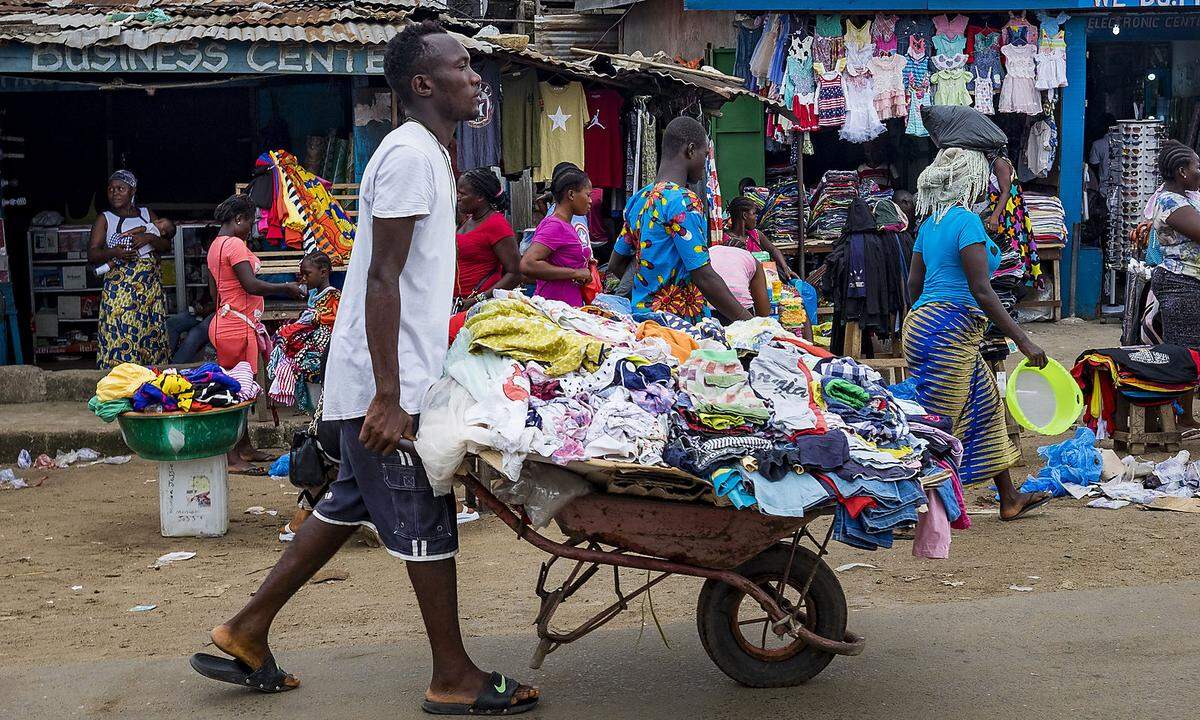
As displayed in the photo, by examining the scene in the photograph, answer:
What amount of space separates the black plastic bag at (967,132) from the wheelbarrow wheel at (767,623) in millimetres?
3104

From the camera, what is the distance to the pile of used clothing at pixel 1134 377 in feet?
26.2

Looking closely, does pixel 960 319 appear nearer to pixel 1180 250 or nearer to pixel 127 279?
pixel 1180 250

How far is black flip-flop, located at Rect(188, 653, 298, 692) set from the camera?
13.8 feet

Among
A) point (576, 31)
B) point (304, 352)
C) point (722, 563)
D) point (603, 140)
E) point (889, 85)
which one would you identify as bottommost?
point (722, 563)

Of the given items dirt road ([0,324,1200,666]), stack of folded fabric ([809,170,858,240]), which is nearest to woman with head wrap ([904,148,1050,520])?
dirt road ([0,324,1200,666])

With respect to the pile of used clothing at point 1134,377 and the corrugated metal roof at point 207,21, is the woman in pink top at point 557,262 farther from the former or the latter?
the corrugated metal roof at point 207,21

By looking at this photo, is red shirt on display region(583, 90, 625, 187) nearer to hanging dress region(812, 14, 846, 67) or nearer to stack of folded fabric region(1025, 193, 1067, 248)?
hanging dress region(812, 14, 846, 67)

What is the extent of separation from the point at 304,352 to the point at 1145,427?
526 cm

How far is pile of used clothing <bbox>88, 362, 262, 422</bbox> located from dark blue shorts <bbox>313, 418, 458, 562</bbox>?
2.87 m

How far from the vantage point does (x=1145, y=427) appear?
27.0 feet

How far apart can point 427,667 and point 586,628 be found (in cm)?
79

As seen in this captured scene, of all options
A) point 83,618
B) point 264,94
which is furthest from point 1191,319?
point 264,94

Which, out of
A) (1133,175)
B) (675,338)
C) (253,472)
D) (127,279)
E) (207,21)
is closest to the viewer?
(675,338)

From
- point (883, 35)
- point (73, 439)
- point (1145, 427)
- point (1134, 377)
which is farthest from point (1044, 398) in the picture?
point (883, 35)
